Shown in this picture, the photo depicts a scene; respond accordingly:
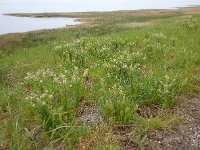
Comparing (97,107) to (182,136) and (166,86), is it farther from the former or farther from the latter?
(182,136)

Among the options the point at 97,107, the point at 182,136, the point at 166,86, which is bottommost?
the point at 182,136

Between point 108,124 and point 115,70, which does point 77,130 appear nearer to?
point 108,124

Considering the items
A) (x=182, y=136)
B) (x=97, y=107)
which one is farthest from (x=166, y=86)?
(x=97, y=107)

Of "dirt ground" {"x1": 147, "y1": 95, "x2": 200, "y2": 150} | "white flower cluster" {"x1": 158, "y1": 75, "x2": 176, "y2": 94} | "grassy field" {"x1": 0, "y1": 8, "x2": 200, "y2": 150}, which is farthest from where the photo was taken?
"white flower cluster" {"x1": 158, "y1": 75, "x2": 176, "y2": 94}

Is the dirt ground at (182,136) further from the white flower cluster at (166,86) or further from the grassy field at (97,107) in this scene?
the white flower cluster at (166,86)

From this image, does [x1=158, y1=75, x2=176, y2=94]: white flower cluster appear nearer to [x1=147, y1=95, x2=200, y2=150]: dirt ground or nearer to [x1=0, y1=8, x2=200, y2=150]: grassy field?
[x1=0, y1=8, x2=200, y2=150]: grassy field

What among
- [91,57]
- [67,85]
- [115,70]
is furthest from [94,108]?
[91,57]

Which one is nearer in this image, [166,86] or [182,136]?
[182,136]

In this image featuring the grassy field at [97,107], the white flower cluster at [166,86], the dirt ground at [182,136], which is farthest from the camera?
the white flower cluster at [166,86]

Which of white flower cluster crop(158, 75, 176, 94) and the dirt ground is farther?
white flower cluster crop(158, 75, 176, 94)

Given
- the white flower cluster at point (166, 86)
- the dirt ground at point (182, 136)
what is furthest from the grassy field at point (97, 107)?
the dirt ground at point (182, 136)

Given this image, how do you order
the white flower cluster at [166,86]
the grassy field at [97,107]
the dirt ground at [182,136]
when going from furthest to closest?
the white flower cluster at [166,86] < the grassy field at [97,107] < the dirt ground at [182,136]

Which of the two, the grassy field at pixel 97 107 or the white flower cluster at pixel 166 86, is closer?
the grassy field at pixel 97 107

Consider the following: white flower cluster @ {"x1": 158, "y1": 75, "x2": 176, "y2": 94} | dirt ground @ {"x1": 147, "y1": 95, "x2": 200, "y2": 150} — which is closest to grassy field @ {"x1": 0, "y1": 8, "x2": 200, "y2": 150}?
white flower cluster @ {"x1": 158, "y1": 75, "x2": 176, "y2": 94}
